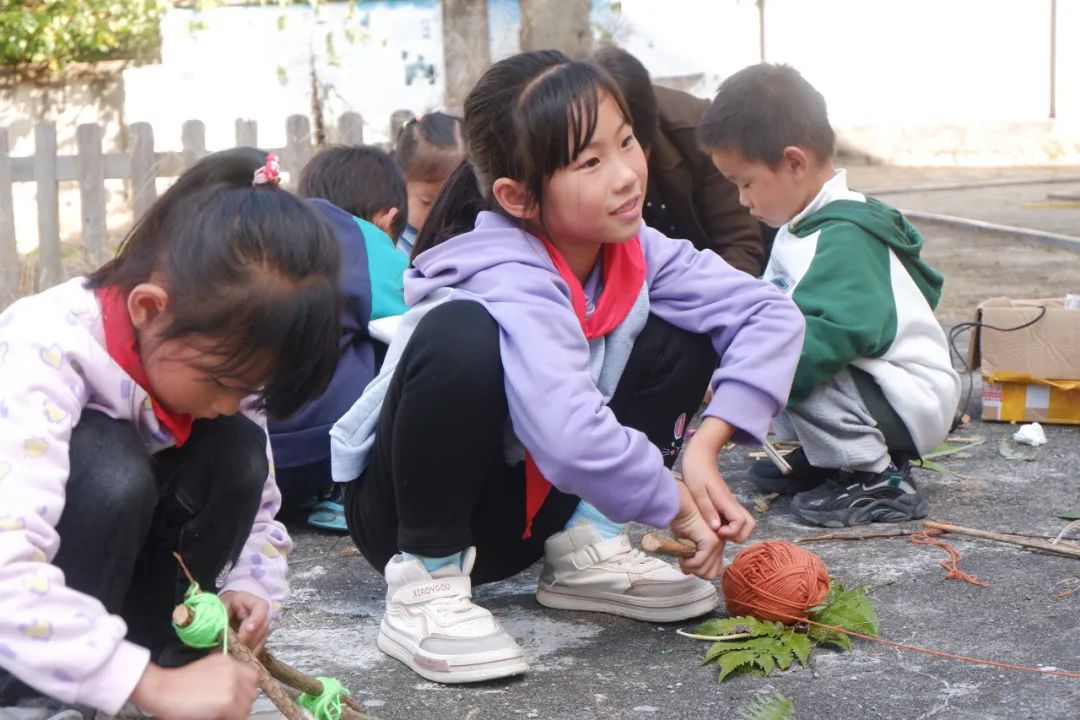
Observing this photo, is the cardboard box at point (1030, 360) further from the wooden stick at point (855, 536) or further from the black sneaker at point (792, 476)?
the wooden stick at point (855, 536)

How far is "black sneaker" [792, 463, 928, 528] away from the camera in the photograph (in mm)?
3010

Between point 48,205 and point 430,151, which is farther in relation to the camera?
point 48,205

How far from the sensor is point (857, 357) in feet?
9.93

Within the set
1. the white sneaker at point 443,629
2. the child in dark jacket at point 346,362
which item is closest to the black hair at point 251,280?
the white sneaker at point 443,629

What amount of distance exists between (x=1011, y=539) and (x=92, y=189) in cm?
594

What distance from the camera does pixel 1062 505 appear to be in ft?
9.97

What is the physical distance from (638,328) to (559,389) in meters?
0.39

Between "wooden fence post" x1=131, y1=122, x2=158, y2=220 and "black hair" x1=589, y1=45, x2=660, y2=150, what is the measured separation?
427cm

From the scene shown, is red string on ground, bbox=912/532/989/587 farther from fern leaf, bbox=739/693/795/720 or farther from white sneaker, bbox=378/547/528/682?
white sneaker, bbox=378/547/528/682

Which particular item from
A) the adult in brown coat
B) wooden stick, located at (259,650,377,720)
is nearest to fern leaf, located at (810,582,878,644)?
wooden stick, located at (259,650,377,720)

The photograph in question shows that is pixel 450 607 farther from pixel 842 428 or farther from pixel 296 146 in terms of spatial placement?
pixel 296 146

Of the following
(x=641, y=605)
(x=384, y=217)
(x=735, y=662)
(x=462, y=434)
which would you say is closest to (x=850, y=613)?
(x=735, y=662)

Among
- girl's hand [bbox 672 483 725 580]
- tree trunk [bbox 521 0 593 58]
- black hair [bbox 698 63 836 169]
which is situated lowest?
girl's hand [bbox 672 483 725 580]

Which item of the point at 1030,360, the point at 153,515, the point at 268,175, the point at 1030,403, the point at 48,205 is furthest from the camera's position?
the point at 48,205
